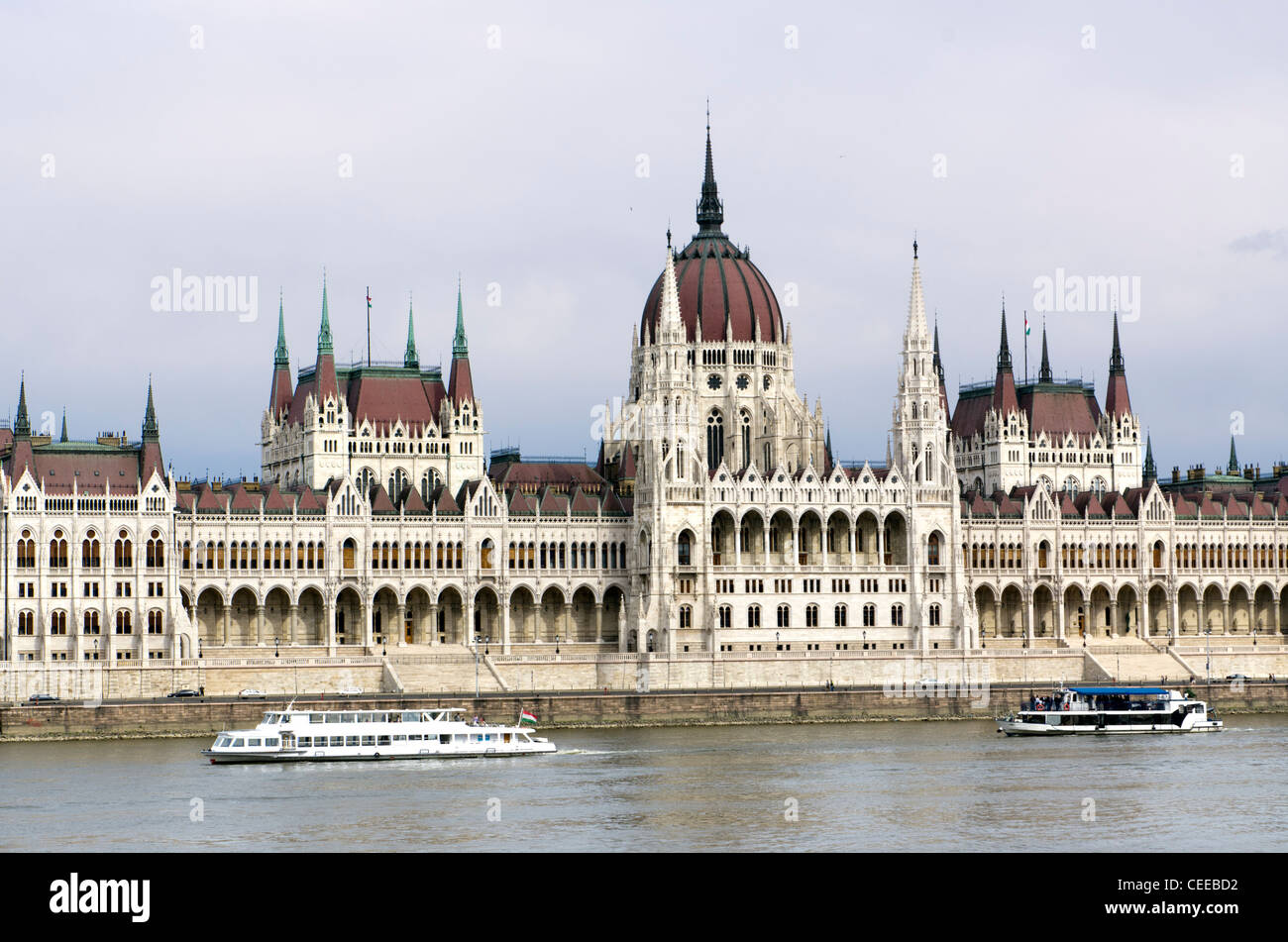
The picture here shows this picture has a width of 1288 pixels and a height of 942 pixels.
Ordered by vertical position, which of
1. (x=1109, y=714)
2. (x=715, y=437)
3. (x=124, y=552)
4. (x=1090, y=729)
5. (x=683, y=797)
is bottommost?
(x=1090, y=729)

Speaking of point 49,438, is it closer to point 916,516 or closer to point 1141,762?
point 916,516

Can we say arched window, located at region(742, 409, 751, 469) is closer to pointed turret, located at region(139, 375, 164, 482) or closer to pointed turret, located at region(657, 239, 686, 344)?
pointed turret, located at region(657, 239, 686, 344)

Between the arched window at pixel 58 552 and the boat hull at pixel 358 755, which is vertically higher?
the arched window at pixel 58 552

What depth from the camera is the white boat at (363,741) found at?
103 metres

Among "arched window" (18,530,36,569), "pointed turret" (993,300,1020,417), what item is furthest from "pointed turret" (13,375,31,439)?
"pointed turret" (993,300,1020,417)

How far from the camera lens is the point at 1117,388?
597 feet

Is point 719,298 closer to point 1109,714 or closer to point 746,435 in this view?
point 746,435

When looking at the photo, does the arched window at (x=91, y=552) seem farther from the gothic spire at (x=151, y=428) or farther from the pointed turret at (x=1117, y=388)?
the pointed turret at (x=1117, y=388)

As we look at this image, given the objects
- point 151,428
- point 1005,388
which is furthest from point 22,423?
point 1005,388

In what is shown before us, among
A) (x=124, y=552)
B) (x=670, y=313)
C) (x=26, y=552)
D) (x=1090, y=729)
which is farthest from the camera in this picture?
(x=670, y=313)

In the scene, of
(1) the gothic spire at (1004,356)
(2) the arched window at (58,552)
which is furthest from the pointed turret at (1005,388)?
(2) the arched window at (58,552)

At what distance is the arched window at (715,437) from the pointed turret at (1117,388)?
34733 mm

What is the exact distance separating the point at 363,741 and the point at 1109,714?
40278 millimetres

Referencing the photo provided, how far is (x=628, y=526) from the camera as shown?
15075cm
